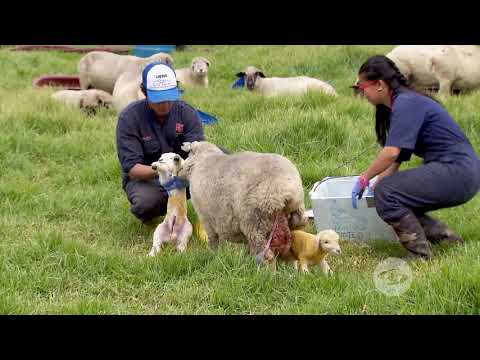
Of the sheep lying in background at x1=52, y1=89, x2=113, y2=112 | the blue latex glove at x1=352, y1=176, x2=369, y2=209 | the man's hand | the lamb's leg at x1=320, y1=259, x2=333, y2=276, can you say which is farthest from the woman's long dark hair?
the sheep lying in background at x1=52, y1=89, x2=113, y2=112

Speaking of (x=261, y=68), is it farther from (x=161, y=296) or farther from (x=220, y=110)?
(x=161, y=296)

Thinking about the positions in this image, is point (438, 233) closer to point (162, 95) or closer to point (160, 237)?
point (160, 237)

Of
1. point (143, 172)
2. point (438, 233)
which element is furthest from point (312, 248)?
point (143, 172)

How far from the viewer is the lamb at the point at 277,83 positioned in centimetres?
1048

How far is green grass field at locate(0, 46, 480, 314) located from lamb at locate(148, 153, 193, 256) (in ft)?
0.45

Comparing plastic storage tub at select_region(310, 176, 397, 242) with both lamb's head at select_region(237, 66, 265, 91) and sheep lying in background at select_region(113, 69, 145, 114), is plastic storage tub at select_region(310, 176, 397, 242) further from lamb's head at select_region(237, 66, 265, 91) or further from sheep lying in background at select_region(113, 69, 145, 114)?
lamb's head at select_region(237, 66, 265, 91)

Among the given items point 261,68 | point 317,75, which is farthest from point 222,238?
point 261,68

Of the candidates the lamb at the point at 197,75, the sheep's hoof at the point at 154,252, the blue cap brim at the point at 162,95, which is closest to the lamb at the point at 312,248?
the sheep's hoof at the point at 154,252

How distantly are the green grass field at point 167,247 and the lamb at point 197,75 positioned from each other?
38.9 inches

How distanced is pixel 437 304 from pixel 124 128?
3.15 metres

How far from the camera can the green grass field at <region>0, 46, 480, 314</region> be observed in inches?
171

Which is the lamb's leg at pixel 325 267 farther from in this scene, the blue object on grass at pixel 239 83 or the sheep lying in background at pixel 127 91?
the blue object on grass at pixel 239 83

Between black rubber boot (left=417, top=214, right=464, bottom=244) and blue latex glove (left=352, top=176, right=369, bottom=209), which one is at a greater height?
blue latex glove (left=352, top=176, right=369, bottom=209)

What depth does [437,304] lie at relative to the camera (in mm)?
4039
